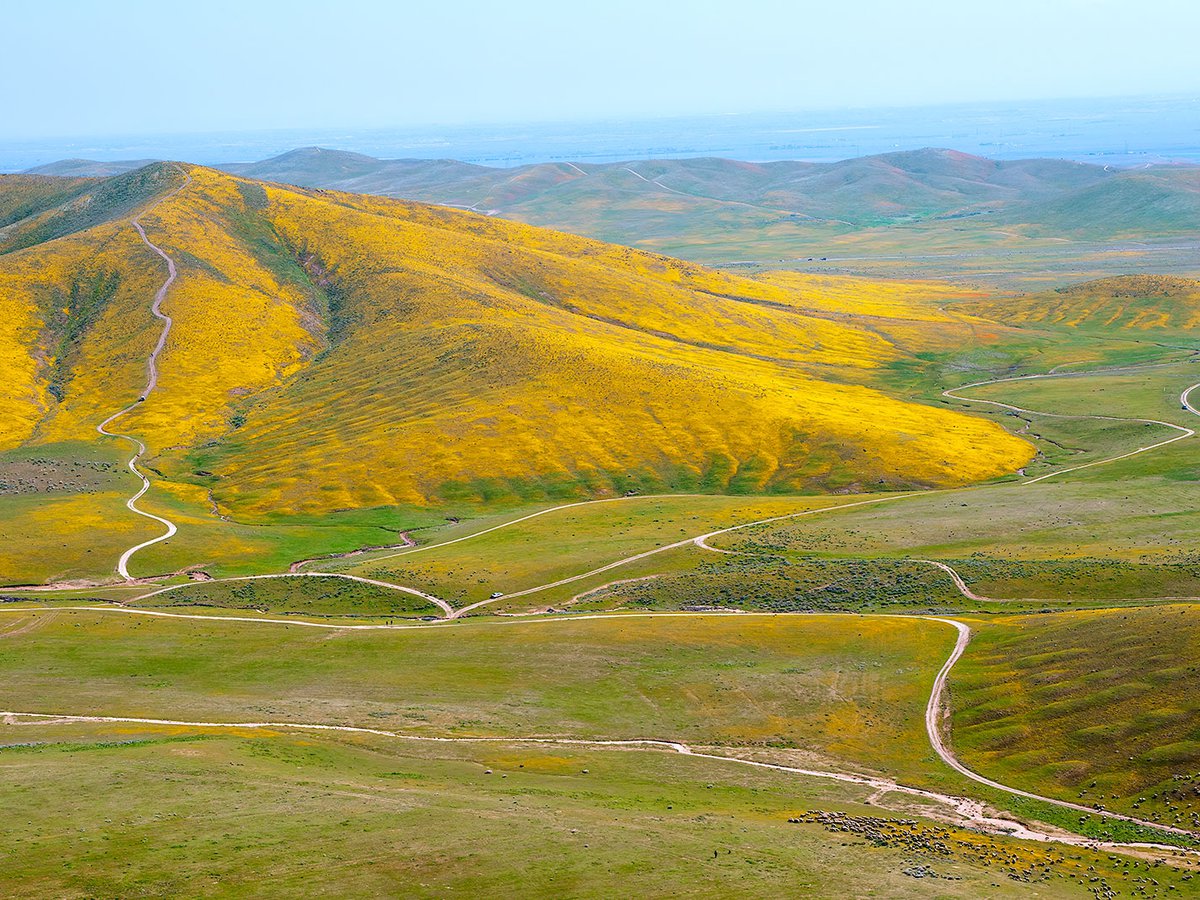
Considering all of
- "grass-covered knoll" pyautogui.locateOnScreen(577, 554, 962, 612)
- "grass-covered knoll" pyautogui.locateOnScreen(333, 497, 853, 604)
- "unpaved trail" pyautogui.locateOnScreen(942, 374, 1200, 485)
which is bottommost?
"grass-covered knoll" pyautogui.locateOnScreen(333, 497, 853, 604)

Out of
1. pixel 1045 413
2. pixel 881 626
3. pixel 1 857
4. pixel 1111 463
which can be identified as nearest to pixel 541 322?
pixel 1045 413

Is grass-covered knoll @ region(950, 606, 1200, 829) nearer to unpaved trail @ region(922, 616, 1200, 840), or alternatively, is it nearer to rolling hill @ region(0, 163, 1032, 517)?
unpaved trail @ region(922, 616, 1200, 840)

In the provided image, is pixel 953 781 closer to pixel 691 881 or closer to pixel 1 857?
pixel 691 881

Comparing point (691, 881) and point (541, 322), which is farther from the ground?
point (541, 322)

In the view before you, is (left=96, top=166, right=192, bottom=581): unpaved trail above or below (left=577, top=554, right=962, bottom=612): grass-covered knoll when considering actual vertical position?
above

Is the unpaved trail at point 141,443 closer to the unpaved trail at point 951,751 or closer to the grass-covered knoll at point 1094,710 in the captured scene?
the unpaved trail at point 951,751

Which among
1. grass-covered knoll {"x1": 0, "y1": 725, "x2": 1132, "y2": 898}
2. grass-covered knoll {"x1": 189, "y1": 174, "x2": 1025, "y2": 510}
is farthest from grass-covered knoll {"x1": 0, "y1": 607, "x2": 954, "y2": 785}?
grass-covered knoll {"x1": 189, "y1": 174, "x2": 1025, "y2": 510}

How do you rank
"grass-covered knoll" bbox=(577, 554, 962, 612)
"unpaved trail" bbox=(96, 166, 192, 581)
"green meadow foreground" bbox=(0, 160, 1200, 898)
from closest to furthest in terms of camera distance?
"green meadow foreground" bbox=(0, 160, 1200, 898) → "grass-covered knoll" bbox=(577, 554, 962, 612) → "unpaved trail" bbox=(96, 166, 192, 581)
